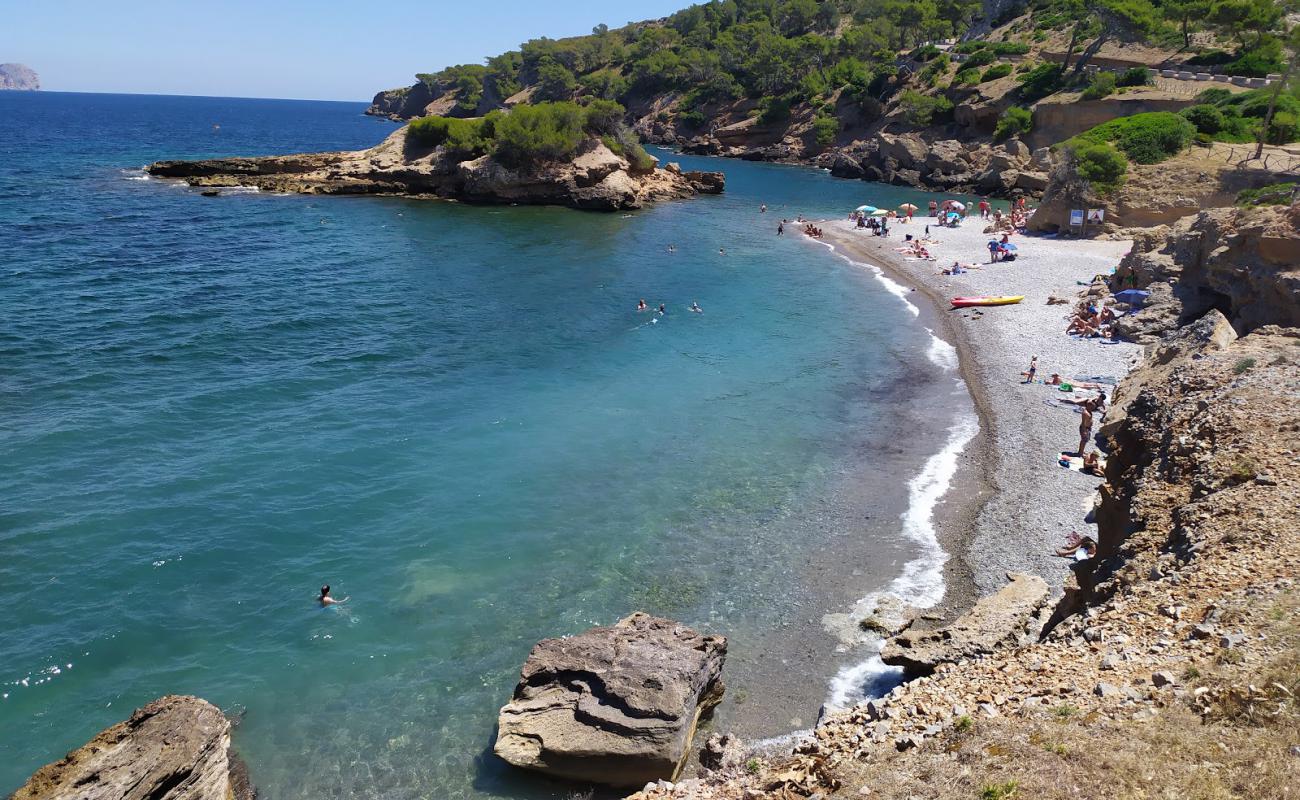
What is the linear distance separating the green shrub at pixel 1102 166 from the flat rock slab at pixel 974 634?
41710 millimetres

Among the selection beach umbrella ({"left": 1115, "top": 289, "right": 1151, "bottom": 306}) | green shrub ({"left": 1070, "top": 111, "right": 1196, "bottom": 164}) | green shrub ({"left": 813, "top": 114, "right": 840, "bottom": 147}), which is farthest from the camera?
green shrub ({"left": 813, "top": 114, "right": 840, "bottom": 147})

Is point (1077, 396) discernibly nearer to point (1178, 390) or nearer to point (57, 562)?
point (1178, 390)

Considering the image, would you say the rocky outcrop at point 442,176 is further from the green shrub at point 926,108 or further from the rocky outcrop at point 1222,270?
the rocky outcrop at point 1222,270

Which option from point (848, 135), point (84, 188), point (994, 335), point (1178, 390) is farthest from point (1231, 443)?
point (848, 135)

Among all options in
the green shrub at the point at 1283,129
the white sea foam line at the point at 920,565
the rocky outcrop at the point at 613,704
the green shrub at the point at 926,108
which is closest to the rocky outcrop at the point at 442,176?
the green shrub at the point at 926,108

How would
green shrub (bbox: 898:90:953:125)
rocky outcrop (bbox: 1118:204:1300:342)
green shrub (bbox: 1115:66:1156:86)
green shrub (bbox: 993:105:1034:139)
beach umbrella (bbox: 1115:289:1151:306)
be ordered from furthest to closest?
1. green shrub (bbox: 898:90:953:125)
2. green shrub (bbox: 993:105:1034:139)
3. green shrub (bbox: 1115:66:1156:86)
4. beach umbrella (bbox: 1115:289:1151:306)
5. rocky outcrop (bbox: 1118:204:1300:342)

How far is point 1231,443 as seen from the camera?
1329 centimetres

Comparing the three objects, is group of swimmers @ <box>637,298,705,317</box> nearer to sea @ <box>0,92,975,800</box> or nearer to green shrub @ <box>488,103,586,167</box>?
sea @ <box>0,92,975,800</box>

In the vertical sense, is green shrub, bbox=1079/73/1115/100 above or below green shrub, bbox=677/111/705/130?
below

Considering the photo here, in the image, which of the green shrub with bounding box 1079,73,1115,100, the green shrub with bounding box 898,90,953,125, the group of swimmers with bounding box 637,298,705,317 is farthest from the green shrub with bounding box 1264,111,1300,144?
the group of swimmers with bounding box 637,298,705,317

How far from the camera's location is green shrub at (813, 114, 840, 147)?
99250mm

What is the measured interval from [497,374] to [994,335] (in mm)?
21501

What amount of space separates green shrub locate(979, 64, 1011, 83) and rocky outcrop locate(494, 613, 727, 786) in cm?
8873

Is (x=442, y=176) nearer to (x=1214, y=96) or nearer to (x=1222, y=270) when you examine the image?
(x=1222, y=270)
